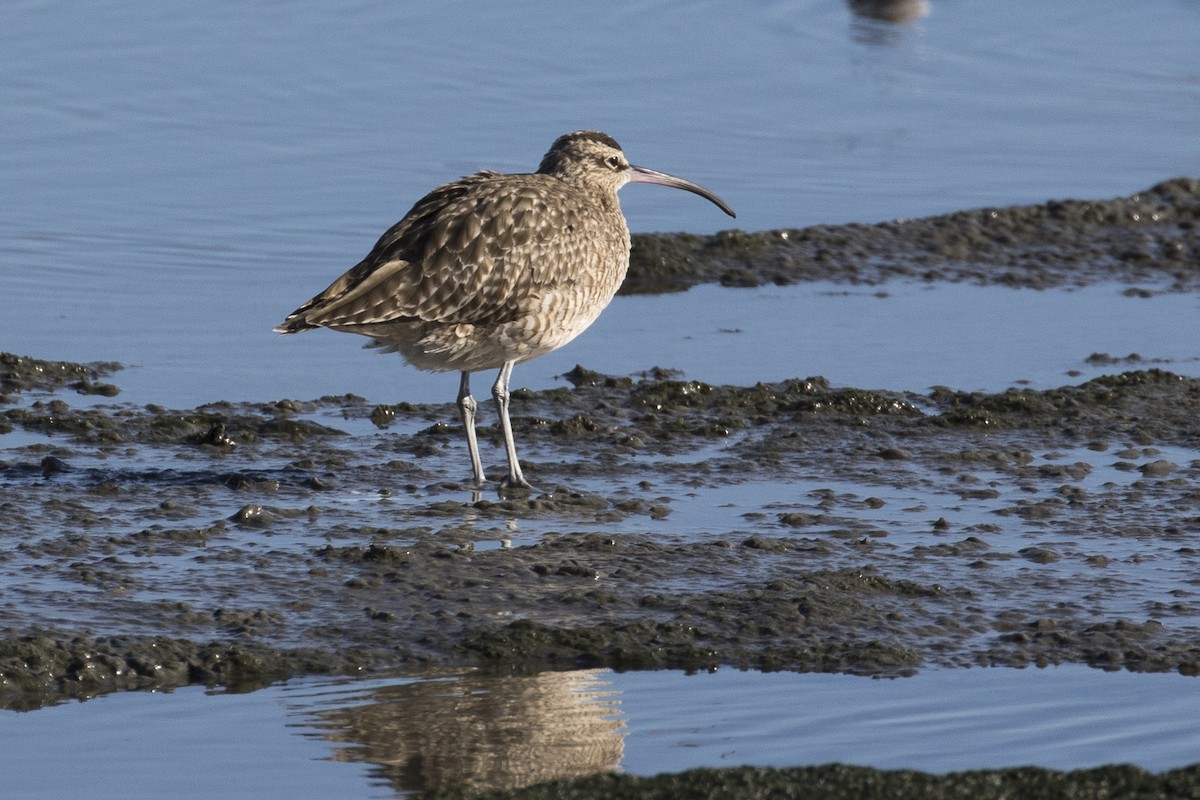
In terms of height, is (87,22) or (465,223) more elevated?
(87,22)

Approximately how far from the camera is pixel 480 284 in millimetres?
9266

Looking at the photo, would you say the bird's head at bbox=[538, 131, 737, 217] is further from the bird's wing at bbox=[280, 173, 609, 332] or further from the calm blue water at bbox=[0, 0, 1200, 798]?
the calm blue water at bbox=[0, 0, 1200, 798]

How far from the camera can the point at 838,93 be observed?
57.1ft

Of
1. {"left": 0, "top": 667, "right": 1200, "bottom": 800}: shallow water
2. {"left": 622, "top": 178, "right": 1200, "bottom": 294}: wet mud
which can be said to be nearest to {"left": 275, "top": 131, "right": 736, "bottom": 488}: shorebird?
{"left": 0, "top": 667, "right": 1200, "bottom": 800}: shallow water

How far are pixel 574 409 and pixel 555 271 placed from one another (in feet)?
3.41

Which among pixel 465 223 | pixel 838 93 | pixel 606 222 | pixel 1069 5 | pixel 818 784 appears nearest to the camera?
pixel 818 784

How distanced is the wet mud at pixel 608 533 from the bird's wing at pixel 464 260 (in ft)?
2.43

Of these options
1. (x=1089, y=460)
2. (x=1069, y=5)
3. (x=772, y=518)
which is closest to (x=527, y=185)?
(x=772, y=518)

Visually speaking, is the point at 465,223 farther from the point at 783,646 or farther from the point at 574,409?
the point at 783,646

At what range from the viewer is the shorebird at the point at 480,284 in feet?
29.9

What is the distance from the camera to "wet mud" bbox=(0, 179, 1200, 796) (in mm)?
7098

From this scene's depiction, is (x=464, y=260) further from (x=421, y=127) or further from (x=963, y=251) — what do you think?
(x=421, y=127)

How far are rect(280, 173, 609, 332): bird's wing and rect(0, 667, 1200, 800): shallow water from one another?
260cm

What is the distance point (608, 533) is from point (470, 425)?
44.6 inches
